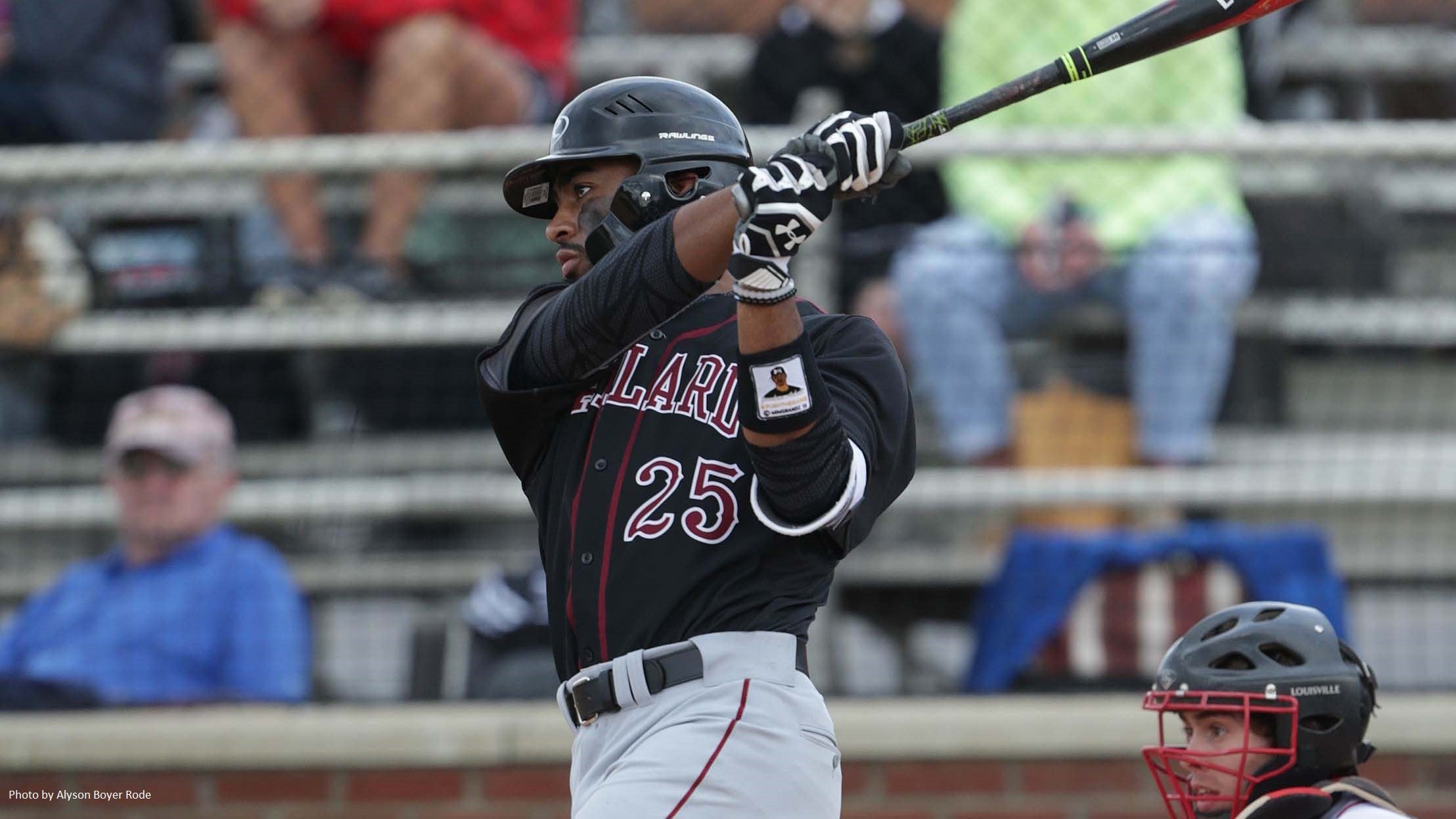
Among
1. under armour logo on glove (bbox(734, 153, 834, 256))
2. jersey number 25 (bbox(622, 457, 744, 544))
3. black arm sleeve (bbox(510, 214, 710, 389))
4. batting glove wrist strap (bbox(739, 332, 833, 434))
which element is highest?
under armour logo on glove (bbox(734, 153, 834, 256))

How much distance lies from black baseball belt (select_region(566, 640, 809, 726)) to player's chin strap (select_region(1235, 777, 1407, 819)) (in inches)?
27.8

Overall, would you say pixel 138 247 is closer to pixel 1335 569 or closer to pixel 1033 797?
pixel 1033 797

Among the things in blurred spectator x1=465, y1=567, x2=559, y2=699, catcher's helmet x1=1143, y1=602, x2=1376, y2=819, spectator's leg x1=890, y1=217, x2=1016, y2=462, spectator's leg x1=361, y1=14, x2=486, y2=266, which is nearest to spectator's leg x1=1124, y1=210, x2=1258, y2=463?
spectator's leg x1=890, y1=217, x2=1016, y2=462

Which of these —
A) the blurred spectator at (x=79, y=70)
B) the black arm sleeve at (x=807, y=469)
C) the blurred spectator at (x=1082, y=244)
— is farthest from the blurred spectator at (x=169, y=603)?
the black arm sleeve at (x=807, y=469)

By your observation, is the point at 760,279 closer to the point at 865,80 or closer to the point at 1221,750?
the point at 1221,750

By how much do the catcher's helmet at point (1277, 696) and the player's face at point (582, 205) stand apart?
44.5 inches

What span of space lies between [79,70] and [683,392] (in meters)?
3.94

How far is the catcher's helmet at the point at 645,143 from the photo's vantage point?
9.37 ft

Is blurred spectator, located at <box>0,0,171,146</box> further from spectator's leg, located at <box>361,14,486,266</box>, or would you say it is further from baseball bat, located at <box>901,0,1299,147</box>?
baseball bat, located at <box>901,0,1299,147</box>

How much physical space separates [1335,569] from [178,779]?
3157mm

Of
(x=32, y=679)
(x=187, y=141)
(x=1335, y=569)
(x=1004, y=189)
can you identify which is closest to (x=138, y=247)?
(x=187, y=141)

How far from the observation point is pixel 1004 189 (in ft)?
18.6

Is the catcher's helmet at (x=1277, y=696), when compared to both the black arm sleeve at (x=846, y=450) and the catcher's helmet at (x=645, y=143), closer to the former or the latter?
the black arm sleeve at (x=846, y=450)

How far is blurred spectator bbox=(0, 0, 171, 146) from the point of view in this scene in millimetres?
6023
